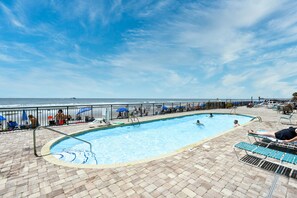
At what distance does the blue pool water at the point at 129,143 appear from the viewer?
17.2ft

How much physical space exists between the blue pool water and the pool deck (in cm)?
165

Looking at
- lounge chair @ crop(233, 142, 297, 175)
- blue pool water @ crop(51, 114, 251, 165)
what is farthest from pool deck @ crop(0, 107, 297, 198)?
blue pool water @ crop(51, 114, 251, 165)

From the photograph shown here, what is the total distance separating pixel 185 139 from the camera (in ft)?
27.1

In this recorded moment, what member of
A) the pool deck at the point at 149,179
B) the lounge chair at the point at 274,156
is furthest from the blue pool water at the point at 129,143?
the lounge chair at the point at 274,156

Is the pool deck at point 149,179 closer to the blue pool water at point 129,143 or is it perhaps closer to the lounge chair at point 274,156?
the lounge chair at point 274,156

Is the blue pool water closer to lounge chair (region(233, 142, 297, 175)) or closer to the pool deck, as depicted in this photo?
the pool deck

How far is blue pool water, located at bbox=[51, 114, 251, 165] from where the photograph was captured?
5.23 metres

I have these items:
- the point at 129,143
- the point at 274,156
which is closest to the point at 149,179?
the point at 274,156

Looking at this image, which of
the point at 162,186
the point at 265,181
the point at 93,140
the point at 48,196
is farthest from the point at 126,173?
the point at 93,140

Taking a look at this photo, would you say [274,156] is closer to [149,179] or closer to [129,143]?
[149,179]

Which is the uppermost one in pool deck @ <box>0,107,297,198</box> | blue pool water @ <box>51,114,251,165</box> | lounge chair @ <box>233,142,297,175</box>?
lounge chair @ <box>233,142,297,175</box>

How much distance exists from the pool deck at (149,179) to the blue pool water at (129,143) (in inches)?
65.1

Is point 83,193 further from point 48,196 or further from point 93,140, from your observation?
point 93,140

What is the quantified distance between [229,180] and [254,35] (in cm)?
989
